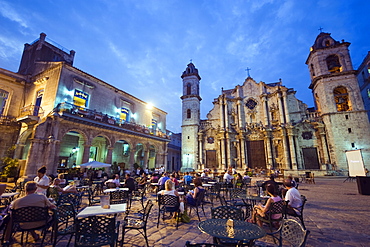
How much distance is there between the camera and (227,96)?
90.3 ft

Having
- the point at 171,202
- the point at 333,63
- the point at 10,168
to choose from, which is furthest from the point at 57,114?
the point at 333,63

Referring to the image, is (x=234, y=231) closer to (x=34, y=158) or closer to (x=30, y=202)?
(x=30, y=202)

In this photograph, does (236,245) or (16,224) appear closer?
(236,245)

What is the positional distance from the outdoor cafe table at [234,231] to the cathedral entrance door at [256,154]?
899 inches

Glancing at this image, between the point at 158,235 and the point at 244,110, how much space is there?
24.6m

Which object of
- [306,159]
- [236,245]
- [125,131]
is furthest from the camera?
[306,159]

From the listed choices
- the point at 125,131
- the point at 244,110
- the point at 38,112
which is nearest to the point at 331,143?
the point at 244,110

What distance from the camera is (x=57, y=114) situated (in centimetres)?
1248

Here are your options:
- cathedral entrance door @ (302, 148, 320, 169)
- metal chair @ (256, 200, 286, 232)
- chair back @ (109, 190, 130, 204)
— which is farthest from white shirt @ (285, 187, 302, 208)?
cathedral entrance door @ (302, 148, 320, 169)

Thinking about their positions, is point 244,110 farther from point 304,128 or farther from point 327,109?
point 327,109

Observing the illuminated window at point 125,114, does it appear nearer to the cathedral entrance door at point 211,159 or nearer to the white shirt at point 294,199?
the cathedral entrance door at point 211,159

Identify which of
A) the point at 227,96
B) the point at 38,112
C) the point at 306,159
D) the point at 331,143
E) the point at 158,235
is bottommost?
the point at 158,235

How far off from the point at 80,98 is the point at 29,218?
1446cm

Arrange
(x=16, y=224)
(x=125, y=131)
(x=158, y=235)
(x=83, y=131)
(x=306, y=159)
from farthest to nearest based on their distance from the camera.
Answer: (x=306, y=159), (x=125, y=131), (x=83, y=131), (x=158, y=235), (x=16, y=224)
